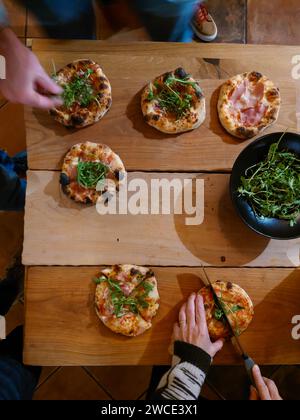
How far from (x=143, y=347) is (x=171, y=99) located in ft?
2.95

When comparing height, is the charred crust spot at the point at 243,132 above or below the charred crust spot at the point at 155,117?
below

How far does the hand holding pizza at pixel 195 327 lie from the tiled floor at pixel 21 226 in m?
0.64

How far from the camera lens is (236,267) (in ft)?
5.12

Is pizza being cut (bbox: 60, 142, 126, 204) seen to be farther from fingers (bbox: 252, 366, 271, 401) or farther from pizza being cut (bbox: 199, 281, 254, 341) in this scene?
fingers (bbox: 252, 366, 271, 401)

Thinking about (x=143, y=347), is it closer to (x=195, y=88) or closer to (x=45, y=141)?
(x=45, y=141)

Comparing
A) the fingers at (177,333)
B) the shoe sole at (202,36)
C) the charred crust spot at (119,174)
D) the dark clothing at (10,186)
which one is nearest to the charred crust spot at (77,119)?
the charred crust spot at (119,174)

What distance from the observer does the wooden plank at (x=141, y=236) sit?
1521 mm

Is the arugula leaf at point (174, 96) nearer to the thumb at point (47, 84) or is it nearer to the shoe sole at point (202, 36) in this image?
the thumb at point (47, 84)

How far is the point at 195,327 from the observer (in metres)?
1.47

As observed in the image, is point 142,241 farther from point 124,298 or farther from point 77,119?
point 77,119

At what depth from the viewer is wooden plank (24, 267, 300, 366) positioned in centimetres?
151

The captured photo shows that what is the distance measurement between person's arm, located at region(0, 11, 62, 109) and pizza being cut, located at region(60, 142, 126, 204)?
20 centimetres

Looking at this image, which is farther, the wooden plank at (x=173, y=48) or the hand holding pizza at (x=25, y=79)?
the wooden plank at (x=173, y=48)
